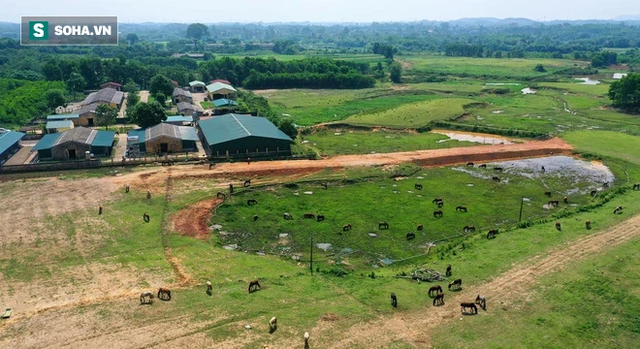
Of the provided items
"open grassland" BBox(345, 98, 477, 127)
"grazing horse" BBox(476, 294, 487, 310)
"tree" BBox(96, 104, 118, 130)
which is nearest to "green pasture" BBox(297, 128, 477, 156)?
"open grassland" BBox(345, 98, 477, 127)

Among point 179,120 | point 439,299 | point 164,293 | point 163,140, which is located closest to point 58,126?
point 179,120

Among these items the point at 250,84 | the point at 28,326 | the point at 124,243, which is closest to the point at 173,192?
the point at 124,243

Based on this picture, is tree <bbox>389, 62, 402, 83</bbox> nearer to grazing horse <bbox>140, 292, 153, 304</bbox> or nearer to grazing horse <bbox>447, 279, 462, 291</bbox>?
grazing horse <bbox>447, 279, 462, 291</bbox>

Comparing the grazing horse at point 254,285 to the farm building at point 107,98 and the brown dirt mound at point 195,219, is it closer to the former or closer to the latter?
the brown dirt mound at point 195,219

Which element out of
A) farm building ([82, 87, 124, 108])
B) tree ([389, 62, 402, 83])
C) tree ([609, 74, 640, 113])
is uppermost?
tree ([389, 62, 402, 83])

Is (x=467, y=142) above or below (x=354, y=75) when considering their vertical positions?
below

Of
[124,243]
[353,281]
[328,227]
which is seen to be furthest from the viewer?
[328,227]

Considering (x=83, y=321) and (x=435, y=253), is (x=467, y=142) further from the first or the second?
(x=83, y=321)
